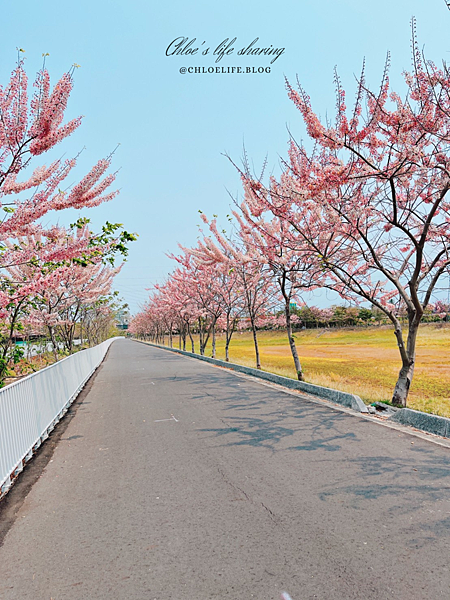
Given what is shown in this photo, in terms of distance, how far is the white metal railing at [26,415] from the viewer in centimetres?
604

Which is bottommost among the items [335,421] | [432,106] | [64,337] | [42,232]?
[335,421]

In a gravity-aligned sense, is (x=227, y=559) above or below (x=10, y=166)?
below

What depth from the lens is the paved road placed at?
3537 mm

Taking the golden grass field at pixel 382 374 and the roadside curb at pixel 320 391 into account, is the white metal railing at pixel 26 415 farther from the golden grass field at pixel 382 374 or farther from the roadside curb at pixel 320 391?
the golden grass field at pixel 382 374

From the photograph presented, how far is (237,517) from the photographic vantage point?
4.75 meters

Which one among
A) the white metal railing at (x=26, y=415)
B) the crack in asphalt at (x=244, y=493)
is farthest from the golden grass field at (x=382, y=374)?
the white metal railing at (x=26, y=415)

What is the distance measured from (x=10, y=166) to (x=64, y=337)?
68.6 feet

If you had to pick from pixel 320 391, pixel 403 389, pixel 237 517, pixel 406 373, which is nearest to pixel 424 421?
pixel 403 389

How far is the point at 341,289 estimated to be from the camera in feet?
51.2

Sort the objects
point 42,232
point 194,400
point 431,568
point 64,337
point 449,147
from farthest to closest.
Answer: point 64,337, point 194,400, point 449,147, point 42,232, point 431,568

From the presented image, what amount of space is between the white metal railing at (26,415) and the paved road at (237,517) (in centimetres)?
45

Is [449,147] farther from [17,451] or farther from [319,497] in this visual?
[17,451]

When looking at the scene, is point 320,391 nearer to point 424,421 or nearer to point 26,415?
point 424,421

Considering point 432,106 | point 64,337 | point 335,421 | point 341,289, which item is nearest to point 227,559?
point 335,421
